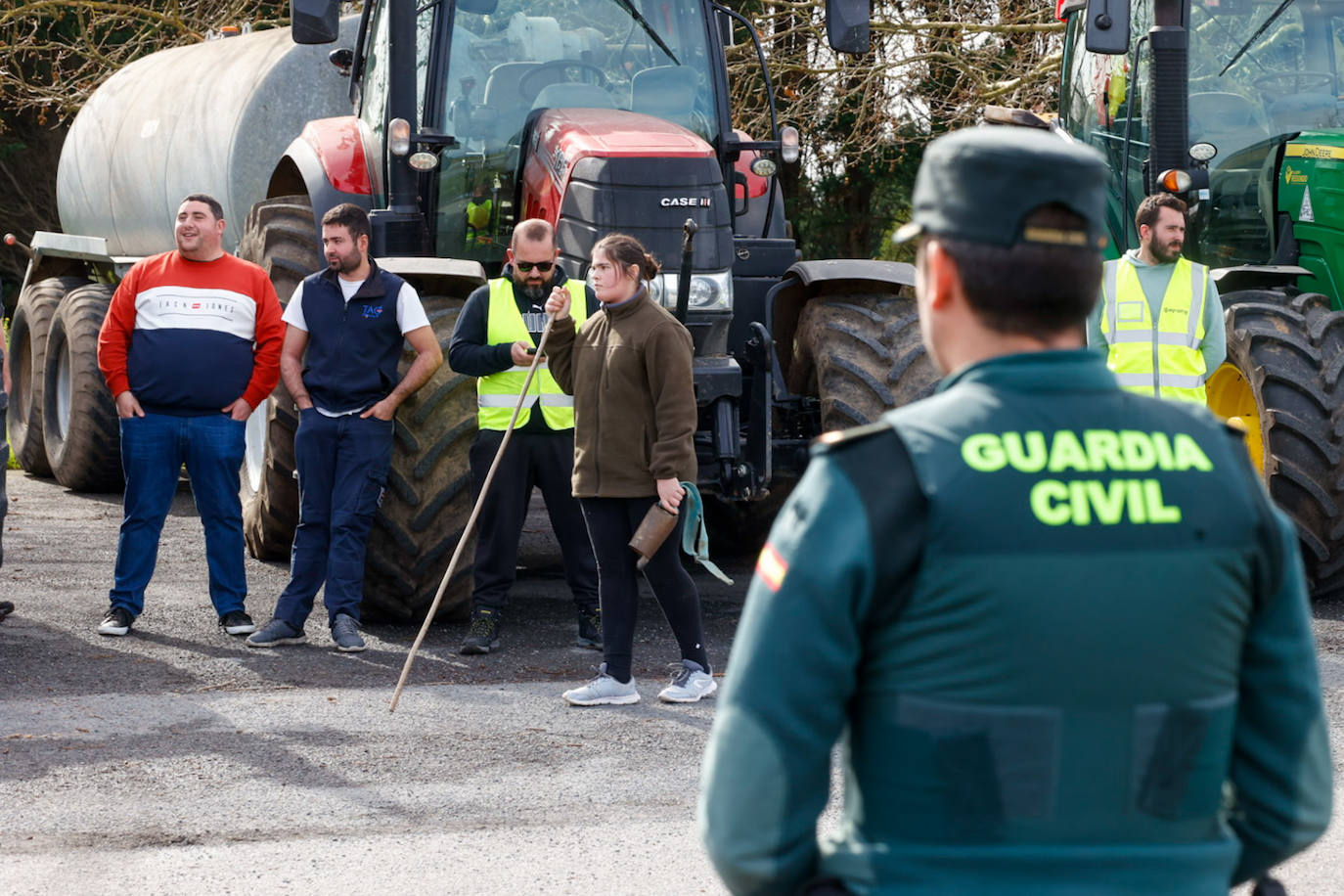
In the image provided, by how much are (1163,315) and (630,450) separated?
2.38m

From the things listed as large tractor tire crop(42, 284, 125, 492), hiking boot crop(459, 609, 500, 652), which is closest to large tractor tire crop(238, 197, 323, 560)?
hiking boot crop(459, 609, 500, 652)

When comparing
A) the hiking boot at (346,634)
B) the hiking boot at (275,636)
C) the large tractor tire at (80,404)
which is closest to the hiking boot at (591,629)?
the hiking boot at (346,634)

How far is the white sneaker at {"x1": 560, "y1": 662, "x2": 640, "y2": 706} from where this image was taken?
236 inches

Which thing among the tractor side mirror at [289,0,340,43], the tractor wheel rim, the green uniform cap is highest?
the tractor side mirror at [289,0,340,43]

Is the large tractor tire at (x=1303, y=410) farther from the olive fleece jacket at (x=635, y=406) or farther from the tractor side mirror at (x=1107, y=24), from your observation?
the olive fleece jacket at (x=635, y=406)

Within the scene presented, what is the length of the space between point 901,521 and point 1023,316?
0.84 ft

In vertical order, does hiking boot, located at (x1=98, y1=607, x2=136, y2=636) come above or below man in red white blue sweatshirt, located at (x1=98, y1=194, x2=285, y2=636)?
below

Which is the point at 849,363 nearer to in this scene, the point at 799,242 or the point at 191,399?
the point at 191,399

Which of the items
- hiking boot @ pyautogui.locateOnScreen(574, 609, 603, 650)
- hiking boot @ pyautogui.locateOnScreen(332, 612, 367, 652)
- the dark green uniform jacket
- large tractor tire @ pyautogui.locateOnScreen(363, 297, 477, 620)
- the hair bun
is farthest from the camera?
large tractor tire @ pyautogui.locateOnScreen(363, 297, 477, 620)

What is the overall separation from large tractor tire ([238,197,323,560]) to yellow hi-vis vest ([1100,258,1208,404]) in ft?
11.7

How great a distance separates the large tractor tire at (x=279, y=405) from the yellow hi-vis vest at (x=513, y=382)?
4.29ft

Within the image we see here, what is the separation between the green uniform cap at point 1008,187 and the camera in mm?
1733

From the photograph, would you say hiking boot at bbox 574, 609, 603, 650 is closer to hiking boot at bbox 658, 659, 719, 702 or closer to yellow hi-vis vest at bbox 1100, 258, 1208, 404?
hiking boot at bbox 658, 659, 719, 702

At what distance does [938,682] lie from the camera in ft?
5.45
